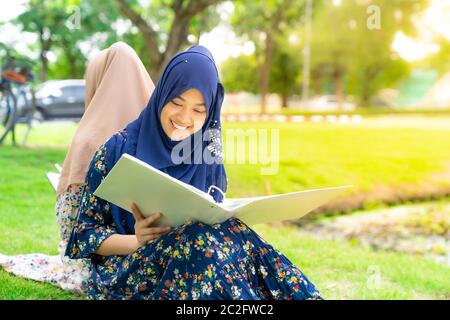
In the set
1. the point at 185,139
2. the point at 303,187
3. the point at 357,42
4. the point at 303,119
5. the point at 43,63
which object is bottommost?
the point at 303,187

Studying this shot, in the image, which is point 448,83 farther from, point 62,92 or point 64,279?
point 64,279

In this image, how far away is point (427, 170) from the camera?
671cm

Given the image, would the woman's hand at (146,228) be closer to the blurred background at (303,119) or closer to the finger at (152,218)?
the finger at (152,218)

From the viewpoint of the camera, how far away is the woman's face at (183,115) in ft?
4.97

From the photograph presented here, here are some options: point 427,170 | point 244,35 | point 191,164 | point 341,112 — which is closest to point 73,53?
point 244,35

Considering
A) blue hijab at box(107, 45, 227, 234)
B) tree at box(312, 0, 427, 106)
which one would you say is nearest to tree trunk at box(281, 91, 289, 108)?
tree at box(312, 0, 427, 106)

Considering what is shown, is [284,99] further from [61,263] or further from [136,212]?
[136,212]

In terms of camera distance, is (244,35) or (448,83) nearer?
(244,35)

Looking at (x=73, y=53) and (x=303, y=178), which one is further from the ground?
(x=73, y=53)

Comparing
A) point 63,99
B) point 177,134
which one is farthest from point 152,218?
point 63,99

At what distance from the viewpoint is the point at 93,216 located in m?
1.54

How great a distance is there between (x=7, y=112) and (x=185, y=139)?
2449mm

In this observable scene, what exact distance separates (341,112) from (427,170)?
222 inches

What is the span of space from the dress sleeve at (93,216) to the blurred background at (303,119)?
1.51 ft
